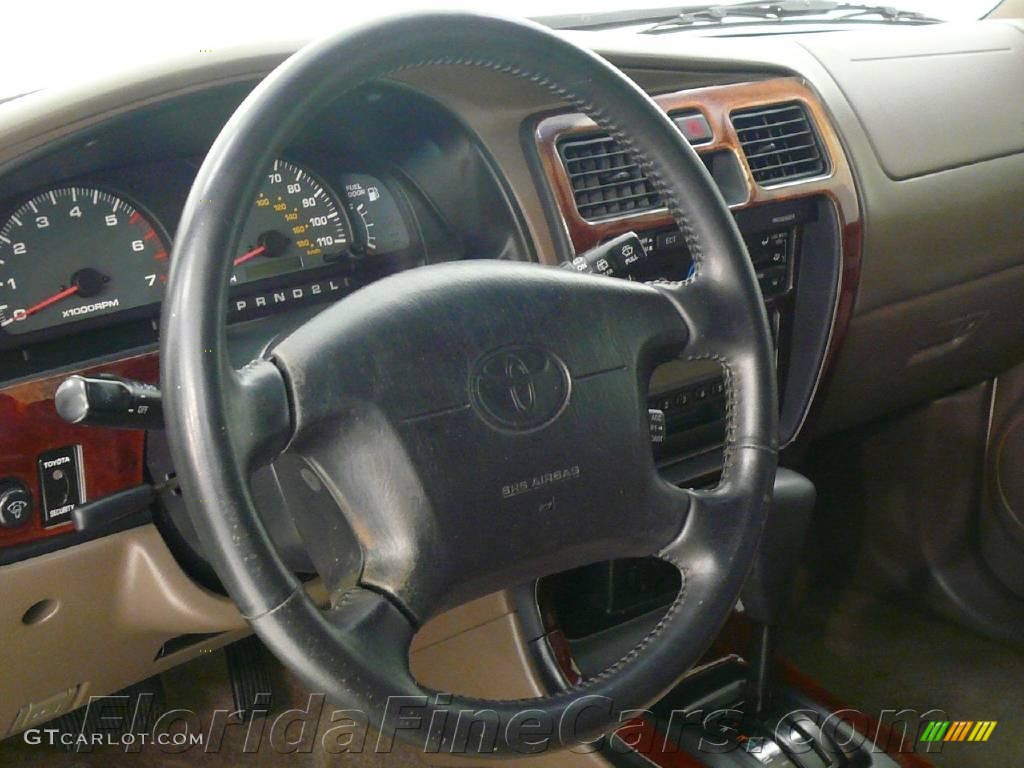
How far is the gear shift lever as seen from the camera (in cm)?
128

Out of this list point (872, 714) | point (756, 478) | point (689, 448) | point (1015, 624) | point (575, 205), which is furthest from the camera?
point (1015, 624)

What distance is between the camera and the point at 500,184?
120 centimetres

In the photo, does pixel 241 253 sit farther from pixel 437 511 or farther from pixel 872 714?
pixel 872 714

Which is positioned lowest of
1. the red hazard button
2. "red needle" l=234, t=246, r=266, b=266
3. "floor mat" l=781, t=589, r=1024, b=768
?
"floor mat" l=781, t=589, r=1024, b=768

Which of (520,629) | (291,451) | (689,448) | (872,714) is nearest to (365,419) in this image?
→ (291,451)

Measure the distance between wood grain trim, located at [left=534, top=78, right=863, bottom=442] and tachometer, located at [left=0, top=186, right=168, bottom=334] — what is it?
43 centimetres

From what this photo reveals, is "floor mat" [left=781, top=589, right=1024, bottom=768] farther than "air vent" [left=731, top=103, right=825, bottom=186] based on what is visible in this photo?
Yes

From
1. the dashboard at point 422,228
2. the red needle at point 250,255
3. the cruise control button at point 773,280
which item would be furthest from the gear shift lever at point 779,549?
the red needle at point 250,255

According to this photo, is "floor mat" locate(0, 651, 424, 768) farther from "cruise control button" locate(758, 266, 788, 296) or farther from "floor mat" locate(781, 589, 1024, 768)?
"cruise control button" locate(758, 266, 788, 296)

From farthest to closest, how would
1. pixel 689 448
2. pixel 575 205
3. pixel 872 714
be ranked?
pixel 872 714 < pixel 689 448 < pixel 575 205

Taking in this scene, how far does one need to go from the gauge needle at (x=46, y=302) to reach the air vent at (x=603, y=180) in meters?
0.54

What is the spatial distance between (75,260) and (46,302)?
0.05m

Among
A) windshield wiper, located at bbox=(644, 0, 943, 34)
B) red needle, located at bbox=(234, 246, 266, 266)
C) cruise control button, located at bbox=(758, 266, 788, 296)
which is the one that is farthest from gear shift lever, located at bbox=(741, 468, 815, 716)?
windshield wiper, located at bbox=(644, 0, 943, 34)

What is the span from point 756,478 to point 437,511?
0.30 meters
